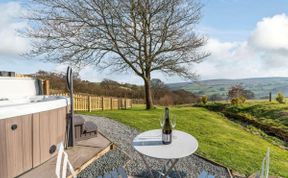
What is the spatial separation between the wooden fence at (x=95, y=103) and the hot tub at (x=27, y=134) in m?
7.87

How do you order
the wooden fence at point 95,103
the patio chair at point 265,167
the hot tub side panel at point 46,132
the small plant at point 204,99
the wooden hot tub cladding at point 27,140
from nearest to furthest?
the patio chair at point 265,167 < the wooden hot tub cladding at point 27,140 < the hot tub side panel at point 46,132 < the wooden fence at point 95,103 < the small plant at point 204,99

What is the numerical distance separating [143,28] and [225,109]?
691 cm

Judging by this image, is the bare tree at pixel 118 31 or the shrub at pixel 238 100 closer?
the bare tree at pixel 118 31

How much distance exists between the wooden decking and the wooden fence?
22.8 ft

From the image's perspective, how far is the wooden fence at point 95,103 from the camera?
39.1ft

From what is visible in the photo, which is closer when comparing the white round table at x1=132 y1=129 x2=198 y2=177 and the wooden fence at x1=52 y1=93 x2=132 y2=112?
the white round table at x1=132 y1=129 x2=198 y2=177

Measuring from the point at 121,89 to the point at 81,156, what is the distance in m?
13.6

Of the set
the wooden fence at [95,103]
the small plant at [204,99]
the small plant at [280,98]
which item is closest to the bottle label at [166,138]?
the wooden fence at [95,103]

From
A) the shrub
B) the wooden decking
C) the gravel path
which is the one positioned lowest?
the gravel path

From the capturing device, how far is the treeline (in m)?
14.2

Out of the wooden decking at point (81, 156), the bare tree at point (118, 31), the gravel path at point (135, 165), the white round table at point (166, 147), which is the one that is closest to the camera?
the white round table at point (166, 147)

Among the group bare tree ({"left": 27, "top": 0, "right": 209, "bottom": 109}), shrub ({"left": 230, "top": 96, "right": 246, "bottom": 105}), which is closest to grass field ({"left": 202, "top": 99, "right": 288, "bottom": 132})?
shrub ({"left": 230, "top": 96, "right": 246, "bottom": 105})

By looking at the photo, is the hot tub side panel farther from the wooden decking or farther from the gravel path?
the gravel path

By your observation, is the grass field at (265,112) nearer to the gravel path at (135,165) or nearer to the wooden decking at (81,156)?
the gravel path at (135,165)
